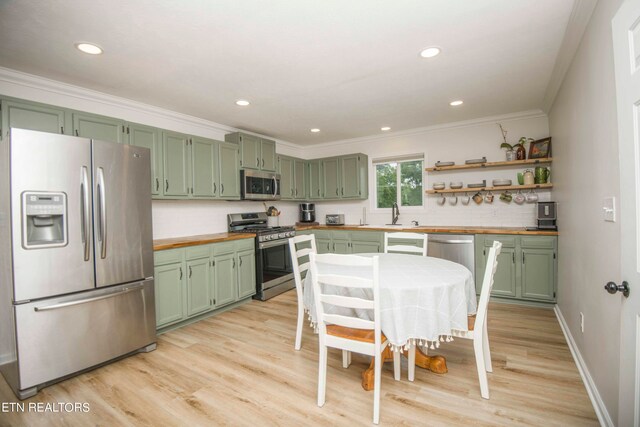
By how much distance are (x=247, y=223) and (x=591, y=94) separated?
408 centimetres

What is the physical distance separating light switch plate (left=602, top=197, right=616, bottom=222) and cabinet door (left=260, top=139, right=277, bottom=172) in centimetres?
395

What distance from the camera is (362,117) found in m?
4.20

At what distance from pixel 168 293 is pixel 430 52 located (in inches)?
129

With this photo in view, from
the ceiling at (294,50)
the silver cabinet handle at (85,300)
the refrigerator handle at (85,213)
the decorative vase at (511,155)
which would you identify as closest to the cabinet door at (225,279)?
the silver cabinet handle at (85,300)

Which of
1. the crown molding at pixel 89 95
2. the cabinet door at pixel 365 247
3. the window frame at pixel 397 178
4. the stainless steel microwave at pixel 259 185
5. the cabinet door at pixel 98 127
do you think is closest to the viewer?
the crown molding at pixel 89 95

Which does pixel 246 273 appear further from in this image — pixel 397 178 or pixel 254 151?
pixel 397 178

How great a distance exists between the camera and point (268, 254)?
4.18 m

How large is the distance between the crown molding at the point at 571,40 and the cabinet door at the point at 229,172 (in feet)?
11.9

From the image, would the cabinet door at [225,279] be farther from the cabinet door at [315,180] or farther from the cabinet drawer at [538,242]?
the cabinet drawer at [538,242]

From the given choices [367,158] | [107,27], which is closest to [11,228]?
[107,27]

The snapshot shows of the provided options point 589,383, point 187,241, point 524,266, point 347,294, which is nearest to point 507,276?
point 524,266

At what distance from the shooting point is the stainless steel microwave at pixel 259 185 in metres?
4.30

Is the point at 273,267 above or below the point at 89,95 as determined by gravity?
below

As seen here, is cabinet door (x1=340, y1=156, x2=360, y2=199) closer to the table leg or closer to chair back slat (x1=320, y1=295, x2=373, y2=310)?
the table leg
